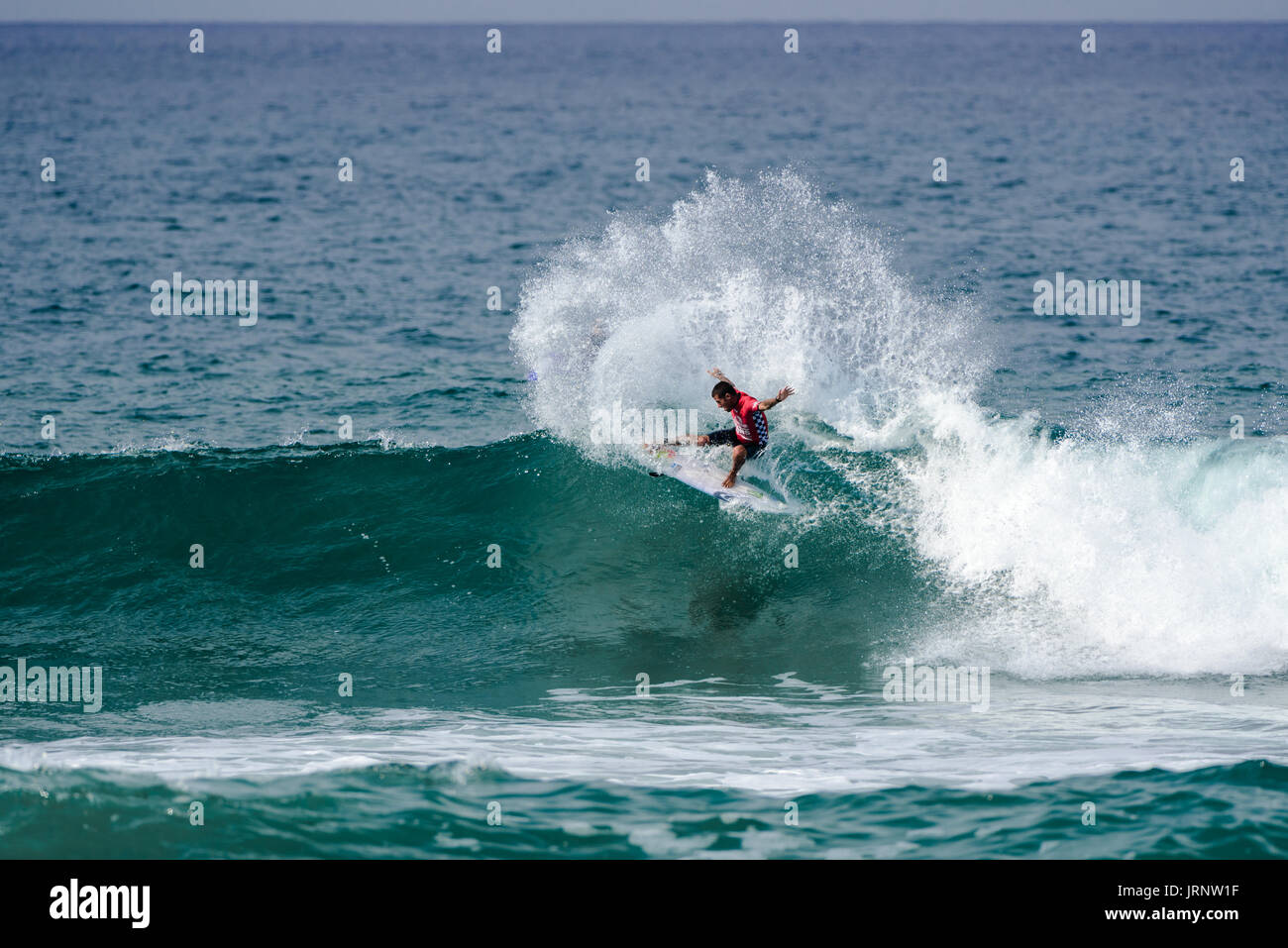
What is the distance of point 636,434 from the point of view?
1736 centimetres

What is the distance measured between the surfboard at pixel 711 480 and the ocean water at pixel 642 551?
192mm

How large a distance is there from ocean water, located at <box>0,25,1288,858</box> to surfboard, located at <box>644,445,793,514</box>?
192 millimetres

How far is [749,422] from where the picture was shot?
14.5 m

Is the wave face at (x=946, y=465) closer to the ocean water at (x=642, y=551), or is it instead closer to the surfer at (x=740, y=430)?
the ocean water at (x=642, y=551)

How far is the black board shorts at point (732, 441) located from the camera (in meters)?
14.8

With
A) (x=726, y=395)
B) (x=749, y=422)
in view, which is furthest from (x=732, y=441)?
(x=726, y=395)

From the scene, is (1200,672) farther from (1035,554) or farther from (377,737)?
(377,737)

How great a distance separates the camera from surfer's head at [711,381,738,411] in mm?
14023

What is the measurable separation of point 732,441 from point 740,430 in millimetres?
249

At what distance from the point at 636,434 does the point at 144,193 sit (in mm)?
31866

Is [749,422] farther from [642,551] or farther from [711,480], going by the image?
[642,551]
